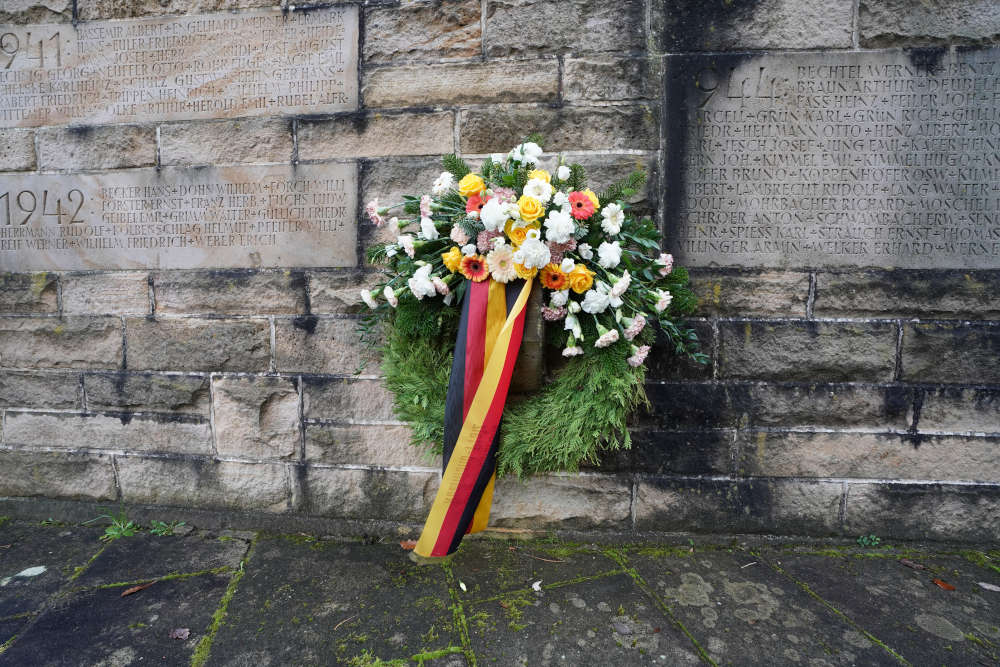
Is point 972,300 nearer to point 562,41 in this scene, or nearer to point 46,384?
point 562,41

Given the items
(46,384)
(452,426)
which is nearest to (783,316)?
(452,426)

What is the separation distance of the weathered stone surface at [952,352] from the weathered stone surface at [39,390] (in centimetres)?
448

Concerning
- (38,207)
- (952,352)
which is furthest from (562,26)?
(38,207)

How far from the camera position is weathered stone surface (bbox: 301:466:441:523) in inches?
107

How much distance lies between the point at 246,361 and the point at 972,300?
3744 millimetres

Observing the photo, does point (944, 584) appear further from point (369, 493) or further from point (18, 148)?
point (18, 148)

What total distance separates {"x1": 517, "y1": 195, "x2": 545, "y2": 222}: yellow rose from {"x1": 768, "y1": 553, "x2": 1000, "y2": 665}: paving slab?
2.02 metres

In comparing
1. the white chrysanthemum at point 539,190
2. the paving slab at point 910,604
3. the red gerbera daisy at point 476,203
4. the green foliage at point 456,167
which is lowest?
the paving slab at point 910,604

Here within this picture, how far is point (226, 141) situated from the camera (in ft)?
8.93

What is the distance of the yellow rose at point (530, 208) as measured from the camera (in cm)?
197

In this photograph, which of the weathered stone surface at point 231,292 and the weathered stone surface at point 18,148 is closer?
the weathered stone surface at point 231,292

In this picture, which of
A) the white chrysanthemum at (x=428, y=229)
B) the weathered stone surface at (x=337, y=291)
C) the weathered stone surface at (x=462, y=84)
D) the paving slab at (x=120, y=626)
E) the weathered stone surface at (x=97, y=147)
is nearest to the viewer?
the paving slab at (x=120, y=626)

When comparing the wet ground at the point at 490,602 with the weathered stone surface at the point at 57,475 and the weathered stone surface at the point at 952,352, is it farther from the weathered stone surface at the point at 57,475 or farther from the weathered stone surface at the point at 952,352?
the weathered stone surface at the point at 952,352

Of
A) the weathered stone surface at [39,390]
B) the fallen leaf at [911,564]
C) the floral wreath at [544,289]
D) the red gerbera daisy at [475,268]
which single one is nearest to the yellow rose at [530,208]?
the floral wreath at [544,289]
